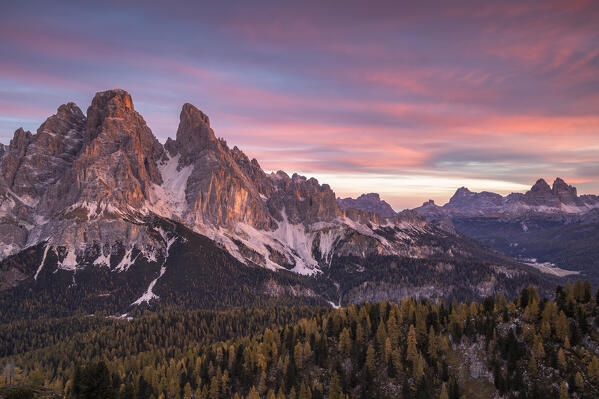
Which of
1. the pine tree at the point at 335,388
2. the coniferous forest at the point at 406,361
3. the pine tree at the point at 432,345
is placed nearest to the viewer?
the coniferous forest at the point at 406,361

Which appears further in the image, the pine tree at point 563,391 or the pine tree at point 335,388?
the pine tree at point 335,388

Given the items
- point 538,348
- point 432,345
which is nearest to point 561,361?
point 538,348

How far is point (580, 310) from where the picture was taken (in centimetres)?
11925

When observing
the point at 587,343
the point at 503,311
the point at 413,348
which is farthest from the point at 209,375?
the point at 587,343

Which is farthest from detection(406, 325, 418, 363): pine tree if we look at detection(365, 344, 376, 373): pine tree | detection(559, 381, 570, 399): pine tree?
detection(559, 381, 570, 399): pine tree

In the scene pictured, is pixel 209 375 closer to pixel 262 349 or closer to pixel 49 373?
pixel 262 349

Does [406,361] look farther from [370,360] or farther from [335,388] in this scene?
[335,388]

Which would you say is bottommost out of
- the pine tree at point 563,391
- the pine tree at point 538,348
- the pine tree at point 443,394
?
the pine tree at point 443,394

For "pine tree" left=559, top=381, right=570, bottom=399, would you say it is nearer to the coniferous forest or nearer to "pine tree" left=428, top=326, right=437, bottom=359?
the coniferous forest

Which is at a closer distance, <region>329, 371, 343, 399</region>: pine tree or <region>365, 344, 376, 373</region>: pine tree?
<region>329, 371, 343, 399</region>: pine tree

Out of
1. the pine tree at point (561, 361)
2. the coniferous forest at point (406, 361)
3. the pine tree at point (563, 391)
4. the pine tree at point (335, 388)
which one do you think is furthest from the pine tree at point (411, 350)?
the pine tree at point (563, 391)

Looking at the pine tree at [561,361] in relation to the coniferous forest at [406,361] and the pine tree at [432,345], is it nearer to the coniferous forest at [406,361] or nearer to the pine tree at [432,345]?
the coniferous forest at [406,361]

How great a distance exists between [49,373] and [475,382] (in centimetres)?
16161

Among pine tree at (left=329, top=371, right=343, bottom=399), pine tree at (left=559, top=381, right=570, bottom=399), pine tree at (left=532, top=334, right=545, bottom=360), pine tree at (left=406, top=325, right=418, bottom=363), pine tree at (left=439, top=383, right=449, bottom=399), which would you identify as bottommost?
pine tree at (left=329, top=371, right=343, bottom=399)
